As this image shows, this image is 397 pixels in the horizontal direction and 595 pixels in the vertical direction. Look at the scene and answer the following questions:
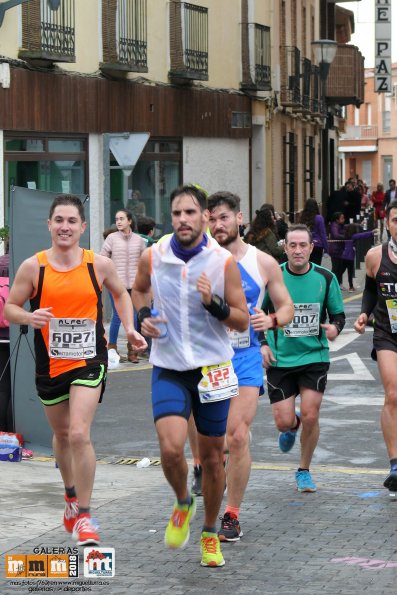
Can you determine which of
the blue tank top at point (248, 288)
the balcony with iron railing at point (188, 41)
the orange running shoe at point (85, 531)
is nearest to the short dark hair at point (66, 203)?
the blue tank top at point (248, 288)

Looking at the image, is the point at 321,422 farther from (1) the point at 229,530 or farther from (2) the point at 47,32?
(2) the point at 47,32

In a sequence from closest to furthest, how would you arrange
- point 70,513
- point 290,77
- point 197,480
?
1. point 70,513
2. point 197,480
3. point 290,77

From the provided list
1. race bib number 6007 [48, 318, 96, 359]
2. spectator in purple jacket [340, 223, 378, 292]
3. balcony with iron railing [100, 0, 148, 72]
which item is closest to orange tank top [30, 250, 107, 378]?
race bib number 6007 [48, 318, 96, 359]

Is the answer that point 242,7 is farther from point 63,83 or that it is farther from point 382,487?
point 382,487

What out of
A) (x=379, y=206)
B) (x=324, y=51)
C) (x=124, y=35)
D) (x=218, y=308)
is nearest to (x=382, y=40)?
(x=379, y=206)

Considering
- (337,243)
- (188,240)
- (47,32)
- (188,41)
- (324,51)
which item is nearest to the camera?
(188,240)

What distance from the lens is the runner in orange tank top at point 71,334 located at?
26.2ft

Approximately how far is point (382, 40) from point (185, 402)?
142 ft

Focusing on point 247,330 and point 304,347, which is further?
point 304,347

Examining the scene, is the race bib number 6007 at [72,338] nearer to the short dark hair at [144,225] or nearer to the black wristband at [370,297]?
the black wristband at [370,297]

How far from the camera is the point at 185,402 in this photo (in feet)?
24.6

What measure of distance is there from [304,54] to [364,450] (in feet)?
112

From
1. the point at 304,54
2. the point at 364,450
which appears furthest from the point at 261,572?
the point at 304,54

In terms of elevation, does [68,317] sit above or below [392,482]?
above
